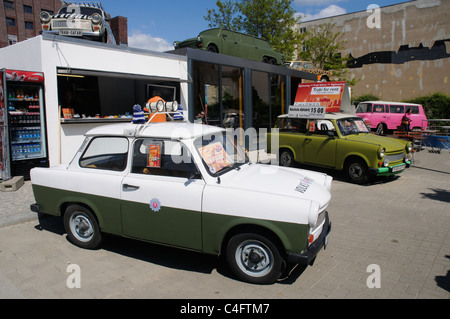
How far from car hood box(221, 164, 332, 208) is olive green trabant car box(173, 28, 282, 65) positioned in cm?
828

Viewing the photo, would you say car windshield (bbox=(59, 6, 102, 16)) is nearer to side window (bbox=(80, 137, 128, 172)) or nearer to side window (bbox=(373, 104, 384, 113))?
side window (bbox=(80, 137, 128, 172))

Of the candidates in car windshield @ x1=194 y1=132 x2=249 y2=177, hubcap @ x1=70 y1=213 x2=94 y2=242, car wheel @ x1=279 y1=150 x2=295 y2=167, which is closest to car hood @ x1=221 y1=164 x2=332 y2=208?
car windshield @ x1=194 y1=132 x2=249 y2=177

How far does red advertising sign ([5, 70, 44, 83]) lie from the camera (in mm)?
7352

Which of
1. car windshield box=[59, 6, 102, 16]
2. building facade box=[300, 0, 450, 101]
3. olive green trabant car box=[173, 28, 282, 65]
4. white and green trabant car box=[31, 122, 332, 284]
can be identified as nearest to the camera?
white and green trabant car box=[31, 122, 332, 284]

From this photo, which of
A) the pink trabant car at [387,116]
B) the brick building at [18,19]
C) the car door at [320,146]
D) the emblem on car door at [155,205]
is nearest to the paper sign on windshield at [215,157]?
the emblem on car door at [155,205]

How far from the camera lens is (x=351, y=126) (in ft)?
30.6

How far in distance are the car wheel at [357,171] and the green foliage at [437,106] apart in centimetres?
→ 2275

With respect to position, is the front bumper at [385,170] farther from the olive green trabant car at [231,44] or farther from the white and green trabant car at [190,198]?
the olive green trabant car at [231,44]

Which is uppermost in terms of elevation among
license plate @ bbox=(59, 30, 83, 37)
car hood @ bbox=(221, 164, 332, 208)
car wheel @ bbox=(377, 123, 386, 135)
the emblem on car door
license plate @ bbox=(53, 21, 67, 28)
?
license plate @ bbox=(53, 21, 67, 28)

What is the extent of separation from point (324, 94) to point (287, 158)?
220cm

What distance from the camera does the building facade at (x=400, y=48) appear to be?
108 ft

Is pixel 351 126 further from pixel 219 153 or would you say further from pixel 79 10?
pixel 79 10

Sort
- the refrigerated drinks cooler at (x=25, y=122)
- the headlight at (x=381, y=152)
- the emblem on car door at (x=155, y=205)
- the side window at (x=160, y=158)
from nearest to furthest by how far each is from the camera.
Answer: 1. the emblem on car door at (x=155, y=205)
2. the side window at (x=160, y=158)
3. the refrigerated drinks cooler at (x=25, y=122)
4. the headlight at (x=381, y=152)

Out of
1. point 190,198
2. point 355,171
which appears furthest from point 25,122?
point 355,171
